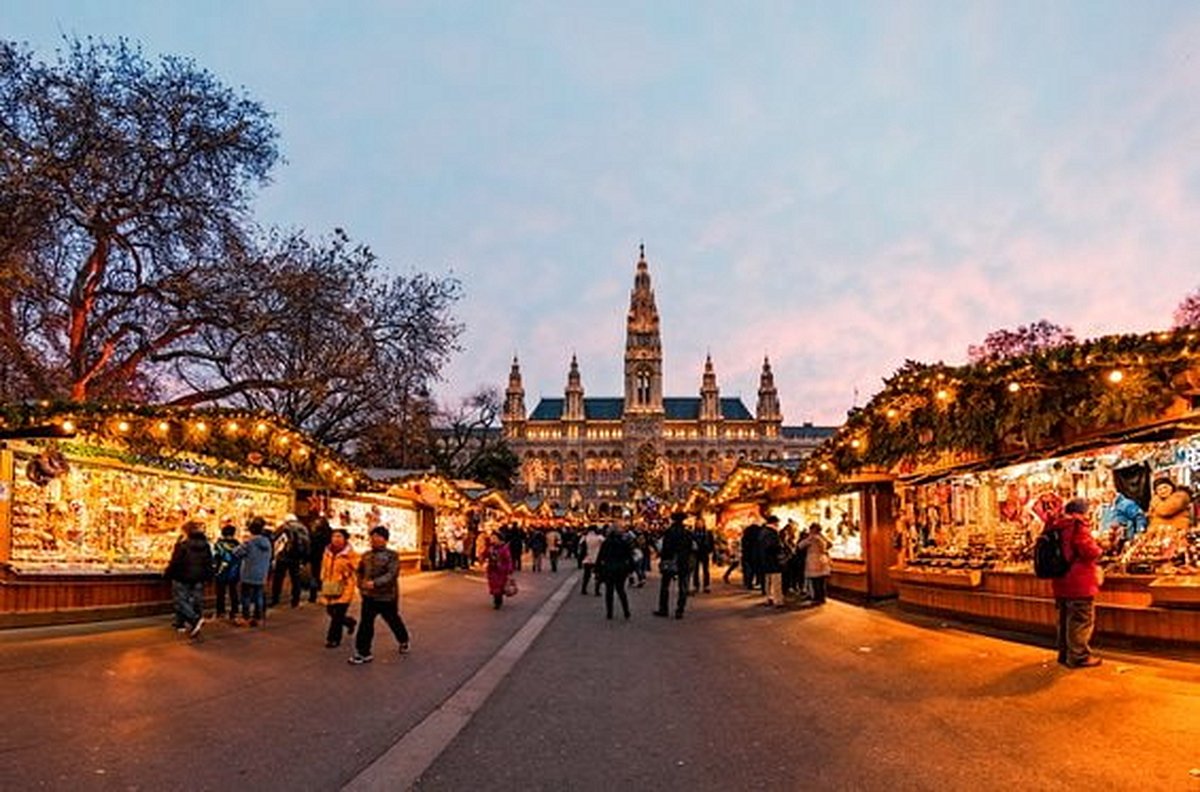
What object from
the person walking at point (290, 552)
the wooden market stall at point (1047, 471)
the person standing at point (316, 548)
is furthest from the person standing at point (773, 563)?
the person walking at point (290, 552)

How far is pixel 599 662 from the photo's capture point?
11430 millimetres

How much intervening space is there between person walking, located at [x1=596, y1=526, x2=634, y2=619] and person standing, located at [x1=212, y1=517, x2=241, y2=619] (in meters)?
6.05

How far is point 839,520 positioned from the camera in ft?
71.6

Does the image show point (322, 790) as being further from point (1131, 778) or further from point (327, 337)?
point (327, 337)

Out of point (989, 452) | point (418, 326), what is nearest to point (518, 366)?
point (418, 326)

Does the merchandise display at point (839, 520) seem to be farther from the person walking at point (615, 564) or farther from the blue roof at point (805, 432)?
the blue roof at point (805, 432)

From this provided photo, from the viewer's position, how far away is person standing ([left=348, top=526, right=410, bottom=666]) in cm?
1111

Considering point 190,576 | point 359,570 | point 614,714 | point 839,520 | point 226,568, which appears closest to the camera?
point 614,714

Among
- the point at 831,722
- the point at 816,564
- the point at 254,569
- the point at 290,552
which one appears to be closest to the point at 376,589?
the point at 254,569

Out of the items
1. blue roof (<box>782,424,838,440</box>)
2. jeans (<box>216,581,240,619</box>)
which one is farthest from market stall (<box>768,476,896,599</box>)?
blue roof (<box>782,424,838,440</box>)

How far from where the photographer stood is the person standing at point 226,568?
15.5 m

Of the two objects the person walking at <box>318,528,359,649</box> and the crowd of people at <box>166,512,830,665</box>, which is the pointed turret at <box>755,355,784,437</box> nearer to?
the crowd of people at <box>166,512,830,665</box>

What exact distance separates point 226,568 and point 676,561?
7499 mm

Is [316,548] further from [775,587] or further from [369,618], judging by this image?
[369,618]
